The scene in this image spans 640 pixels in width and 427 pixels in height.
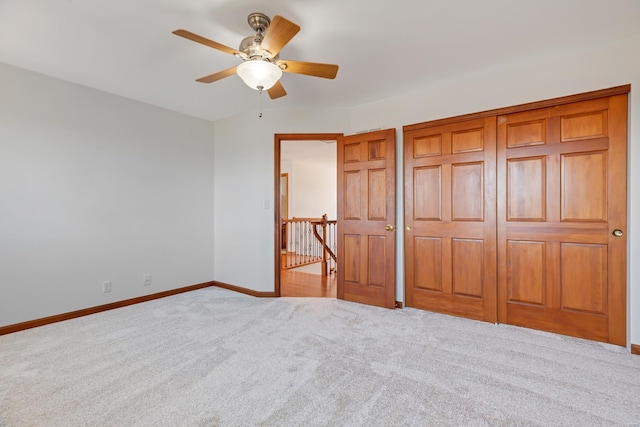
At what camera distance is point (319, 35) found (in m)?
2.21

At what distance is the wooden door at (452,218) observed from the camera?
9.35ft

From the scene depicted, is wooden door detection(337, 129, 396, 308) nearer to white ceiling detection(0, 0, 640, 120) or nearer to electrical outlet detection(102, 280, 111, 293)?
white ceiling detection(0, 0, 640, 120)

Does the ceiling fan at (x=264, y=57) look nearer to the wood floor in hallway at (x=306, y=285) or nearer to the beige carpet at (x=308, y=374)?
the beige carpet at (x=308, y=374)

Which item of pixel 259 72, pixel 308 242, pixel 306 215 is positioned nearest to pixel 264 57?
pixel 259 72

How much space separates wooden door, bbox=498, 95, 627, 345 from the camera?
233 centimetres

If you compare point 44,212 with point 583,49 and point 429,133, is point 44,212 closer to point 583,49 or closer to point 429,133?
point 429,133

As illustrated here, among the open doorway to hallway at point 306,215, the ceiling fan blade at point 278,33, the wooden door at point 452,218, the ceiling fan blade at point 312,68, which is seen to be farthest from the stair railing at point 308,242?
the ceiling fan blade at point 278,33

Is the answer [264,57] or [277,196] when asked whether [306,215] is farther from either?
[264,57]

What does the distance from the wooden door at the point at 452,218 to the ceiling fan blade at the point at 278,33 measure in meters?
1.96

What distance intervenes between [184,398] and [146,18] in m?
2.48

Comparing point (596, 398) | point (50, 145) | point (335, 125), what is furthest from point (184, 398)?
point (335, 125)

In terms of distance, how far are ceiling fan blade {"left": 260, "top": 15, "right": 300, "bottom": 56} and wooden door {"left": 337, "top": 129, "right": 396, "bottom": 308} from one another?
182 centimetres

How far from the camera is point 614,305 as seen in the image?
91.9 inches

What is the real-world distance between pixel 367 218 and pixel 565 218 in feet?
6.00
